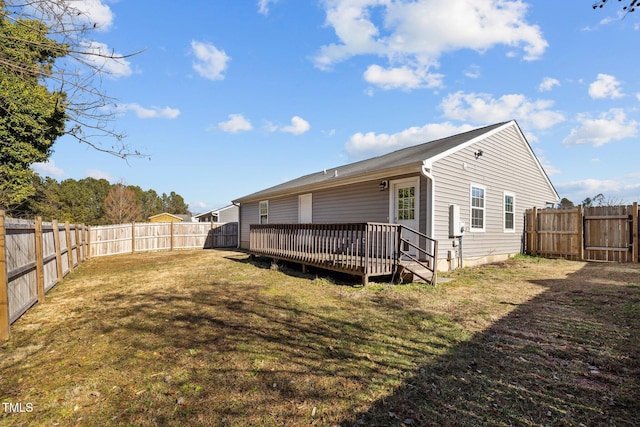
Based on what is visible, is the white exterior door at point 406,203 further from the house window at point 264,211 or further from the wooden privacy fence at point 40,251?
the house window at point 264,211

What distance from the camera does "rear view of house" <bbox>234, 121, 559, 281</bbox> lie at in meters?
8.59

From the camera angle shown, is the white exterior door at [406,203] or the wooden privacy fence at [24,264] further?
the white exterior door at [406,203]

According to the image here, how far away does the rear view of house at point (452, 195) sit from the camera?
338 inches

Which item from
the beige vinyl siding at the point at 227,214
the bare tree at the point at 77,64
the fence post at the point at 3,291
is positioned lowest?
the fence post at the point at 3,291

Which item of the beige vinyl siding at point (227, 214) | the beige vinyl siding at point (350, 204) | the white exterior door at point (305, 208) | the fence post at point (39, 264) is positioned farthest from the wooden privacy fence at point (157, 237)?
the beige vinyl siding at point (227, 214)

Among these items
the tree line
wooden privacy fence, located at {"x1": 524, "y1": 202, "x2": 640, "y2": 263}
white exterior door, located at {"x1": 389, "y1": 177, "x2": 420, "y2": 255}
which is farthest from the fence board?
the tree line

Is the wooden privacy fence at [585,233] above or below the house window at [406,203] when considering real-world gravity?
below

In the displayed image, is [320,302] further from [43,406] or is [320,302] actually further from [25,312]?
[25,312]

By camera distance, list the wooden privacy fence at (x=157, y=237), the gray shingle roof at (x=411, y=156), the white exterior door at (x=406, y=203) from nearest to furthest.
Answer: the white exterior door at (x=406, y=203) < the gray shingle roof at (x=411, y=156) < the wooden privacy fence at (x=157, y=237)

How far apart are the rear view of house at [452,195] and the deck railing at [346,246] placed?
0.67 ft

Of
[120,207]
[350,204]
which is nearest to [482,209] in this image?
[350,204]

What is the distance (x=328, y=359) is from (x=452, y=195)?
7260 mm

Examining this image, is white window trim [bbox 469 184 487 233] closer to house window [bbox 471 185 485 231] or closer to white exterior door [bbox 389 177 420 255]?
house window [bbox 471 185 485 231]

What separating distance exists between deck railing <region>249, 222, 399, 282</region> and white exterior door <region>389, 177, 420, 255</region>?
5.30ft
